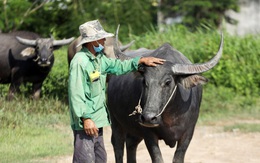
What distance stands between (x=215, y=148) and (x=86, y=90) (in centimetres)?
427

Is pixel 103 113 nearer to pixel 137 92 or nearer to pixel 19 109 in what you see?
pixel 137 92

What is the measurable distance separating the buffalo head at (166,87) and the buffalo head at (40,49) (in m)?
7.12

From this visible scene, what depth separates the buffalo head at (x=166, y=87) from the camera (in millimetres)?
6344

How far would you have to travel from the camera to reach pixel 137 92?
7105 millimetres

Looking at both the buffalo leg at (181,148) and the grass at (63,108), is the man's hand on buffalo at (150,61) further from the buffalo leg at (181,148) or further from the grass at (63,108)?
the grass at (63,108)

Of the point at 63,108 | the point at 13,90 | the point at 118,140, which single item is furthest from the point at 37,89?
the point at 118,140

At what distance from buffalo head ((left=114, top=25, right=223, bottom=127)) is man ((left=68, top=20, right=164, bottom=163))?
1.43ft

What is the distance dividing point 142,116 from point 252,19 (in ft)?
55.2

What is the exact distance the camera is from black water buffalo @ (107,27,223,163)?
253 inches

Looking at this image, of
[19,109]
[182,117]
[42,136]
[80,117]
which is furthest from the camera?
[19,109]

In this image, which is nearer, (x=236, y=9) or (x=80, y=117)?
(x=80, y=117)

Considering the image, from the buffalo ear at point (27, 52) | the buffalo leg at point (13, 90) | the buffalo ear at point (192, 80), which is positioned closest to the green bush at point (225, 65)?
the buffalo leg at point (13, 90)

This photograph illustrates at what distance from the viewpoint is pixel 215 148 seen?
9.87 meters

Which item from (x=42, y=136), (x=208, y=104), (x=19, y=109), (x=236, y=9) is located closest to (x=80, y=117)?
(x=42, y=136)
